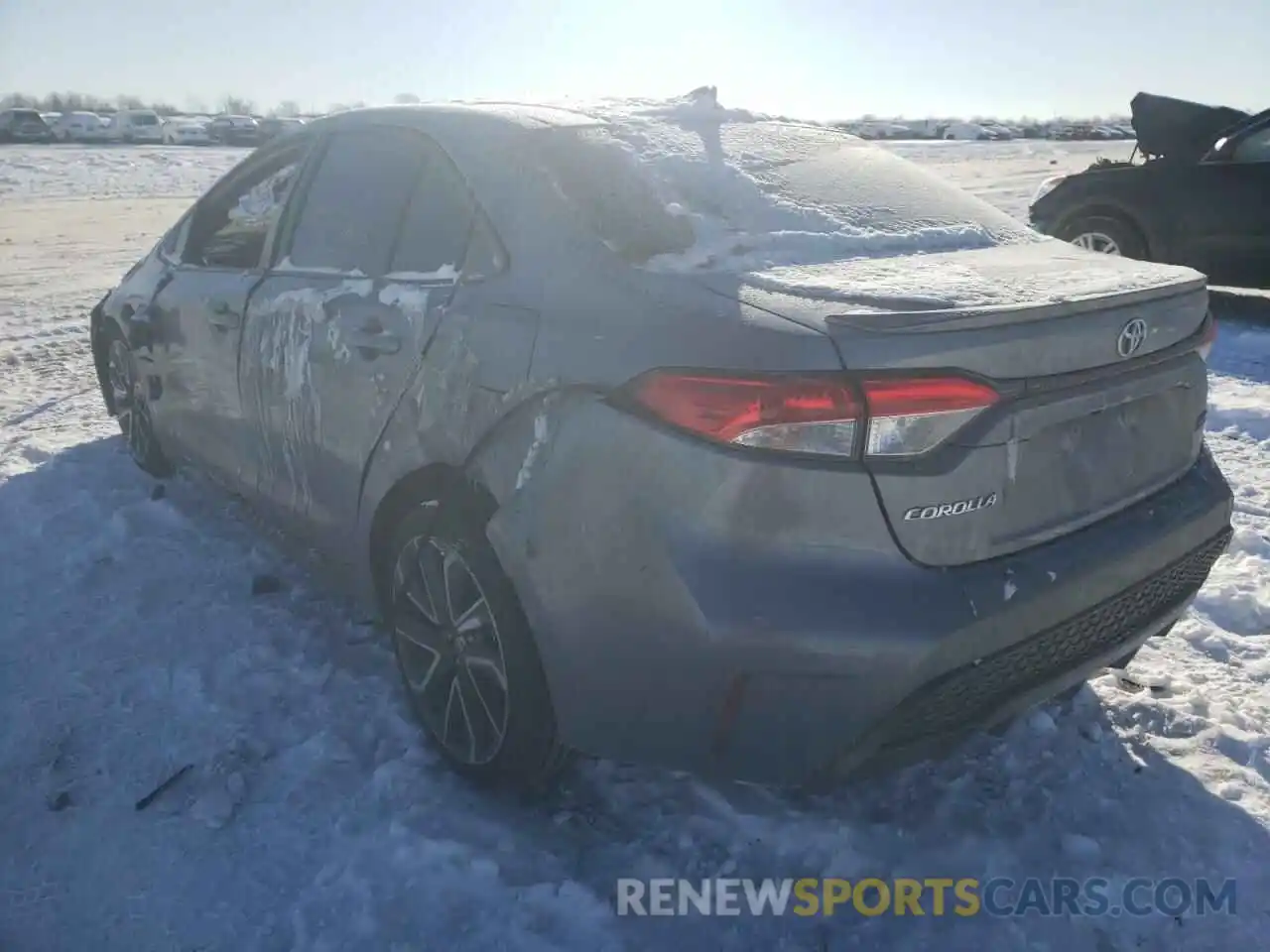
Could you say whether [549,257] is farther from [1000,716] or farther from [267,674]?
[267,674]

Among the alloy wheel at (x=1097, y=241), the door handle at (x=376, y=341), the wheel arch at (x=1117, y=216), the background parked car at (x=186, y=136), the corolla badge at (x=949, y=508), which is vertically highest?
the door handle at (x=376, y=341)

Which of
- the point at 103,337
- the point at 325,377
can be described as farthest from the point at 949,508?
the point at 103,337

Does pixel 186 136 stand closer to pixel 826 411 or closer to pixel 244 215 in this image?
pixel 244 215

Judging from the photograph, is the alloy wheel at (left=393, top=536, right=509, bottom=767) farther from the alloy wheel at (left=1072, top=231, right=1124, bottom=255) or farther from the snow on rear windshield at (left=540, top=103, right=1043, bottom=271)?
the alloy wheel at (left=1072, top=231, right=1124, bottom=255)

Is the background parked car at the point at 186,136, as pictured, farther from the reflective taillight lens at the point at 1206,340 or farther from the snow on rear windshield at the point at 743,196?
the reflective taillight lens at the point at 1206,340

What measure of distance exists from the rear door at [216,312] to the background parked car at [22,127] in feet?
142

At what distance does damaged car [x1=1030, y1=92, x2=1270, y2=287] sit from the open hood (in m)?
0.27

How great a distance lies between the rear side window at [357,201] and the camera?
113 inches

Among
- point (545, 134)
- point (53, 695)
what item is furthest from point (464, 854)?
point (545, 134)

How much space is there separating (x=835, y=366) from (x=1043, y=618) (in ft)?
2.33

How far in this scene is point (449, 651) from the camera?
2.55 m

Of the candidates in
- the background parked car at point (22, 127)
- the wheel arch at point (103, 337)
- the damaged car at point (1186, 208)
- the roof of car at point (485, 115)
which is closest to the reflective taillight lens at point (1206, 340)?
the roof of car at point (485, 115)

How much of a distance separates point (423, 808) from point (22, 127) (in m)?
46.7

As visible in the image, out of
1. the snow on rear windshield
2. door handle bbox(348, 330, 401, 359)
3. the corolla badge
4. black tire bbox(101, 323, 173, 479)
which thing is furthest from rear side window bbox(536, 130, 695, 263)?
black tire bbox(101, 323, 173, 479)
